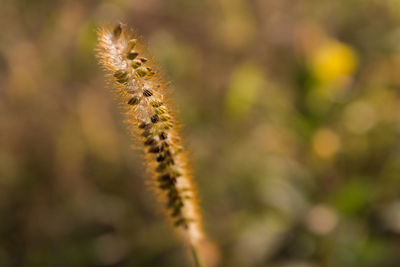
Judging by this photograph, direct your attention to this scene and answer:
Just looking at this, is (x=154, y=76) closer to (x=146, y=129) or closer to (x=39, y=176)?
(x=146, y=129)

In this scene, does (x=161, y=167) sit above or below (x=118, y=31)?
below

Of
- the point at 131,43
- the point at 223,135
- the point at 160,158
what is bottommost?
the point at 160,158

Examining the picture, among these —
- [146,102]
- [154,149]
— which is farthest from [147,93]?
[154,149]

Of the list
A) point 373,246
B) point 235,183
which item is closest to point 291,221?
point 373,246

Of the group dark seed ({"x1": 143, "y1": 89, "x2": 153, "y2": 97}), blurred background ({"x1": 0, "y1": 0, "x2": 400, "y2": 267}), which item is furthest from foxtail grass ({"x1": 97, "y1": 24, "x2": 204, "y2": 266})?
blurred background ({"x1": 0, "y1": 0, "x2": 400, "y2": 267})

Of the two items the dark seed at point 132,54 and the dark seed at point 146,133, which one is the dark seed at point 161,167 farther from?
the dark seed at point 132,54

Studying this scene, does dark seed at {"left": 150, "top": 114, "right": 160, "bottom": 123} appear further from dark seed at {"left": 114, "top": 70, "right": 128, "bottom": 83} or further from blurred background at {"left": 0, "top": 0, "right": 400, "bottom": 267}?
blurred background at {"left": 0, "top": 0, "right": 400, "bottom": 267}

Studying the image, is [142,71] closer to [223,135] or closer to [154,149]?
[154,149]

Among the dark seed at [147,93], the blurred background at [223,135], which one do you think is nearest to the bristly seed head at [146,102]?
the dark seed at [147,93]
